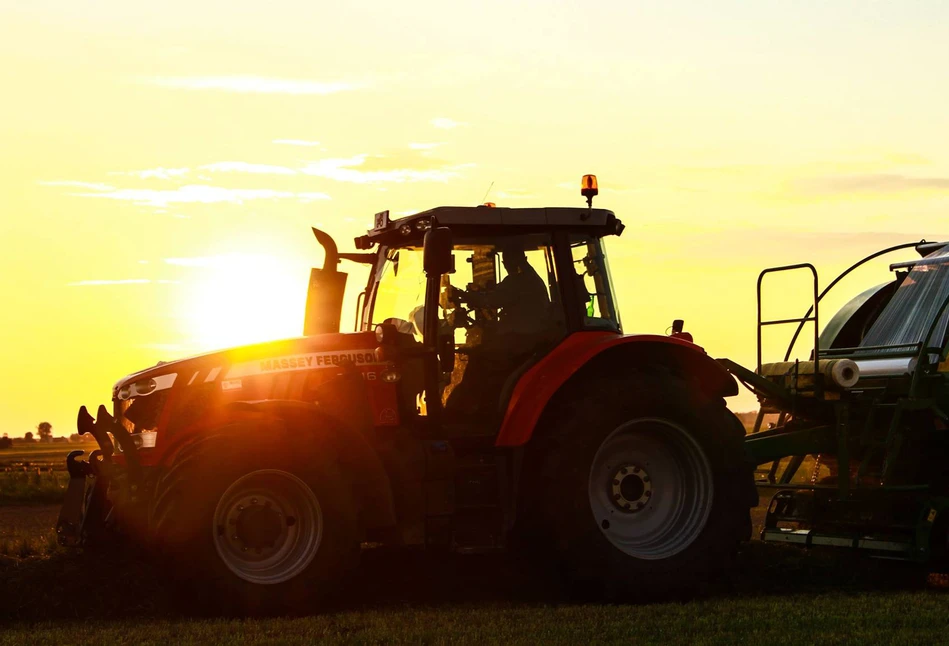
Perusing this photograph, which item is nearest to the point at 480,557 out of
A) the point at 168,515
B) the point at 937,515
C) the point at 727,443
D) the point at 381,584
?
the point at 381,584

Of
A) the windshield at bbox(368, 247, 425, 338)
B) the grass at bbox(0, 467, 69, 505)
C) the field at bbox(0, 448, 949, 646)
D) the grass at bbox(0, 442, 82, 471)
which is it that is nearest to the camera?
the field at bbox(0, 448, 949, 646)

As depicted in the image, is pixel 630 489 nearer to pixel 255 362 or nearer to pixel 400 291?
pixel 400 291

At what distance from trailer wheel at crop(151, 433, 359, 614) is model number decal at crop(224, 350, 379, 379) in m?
0.78

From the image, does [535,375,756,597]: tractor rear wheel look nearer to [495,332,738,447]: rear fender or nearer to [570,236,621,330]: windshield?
[495,332,738,447]: rear fender

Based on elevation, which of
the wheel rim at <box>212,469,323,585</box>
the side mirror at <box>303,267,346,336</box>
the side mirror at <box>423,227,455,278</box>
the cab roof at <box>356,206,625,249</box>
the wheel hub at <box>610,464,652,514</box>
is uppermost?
the cab roof at <box>356,206,625,249</box>

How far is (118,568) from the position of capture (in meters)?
9.68

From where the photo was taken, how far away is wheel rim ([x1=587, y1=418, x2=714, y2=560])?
964 cm

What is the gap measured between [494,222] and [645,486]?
2.44 meters

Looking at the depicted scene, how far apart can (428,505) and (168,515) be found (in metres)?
1.87

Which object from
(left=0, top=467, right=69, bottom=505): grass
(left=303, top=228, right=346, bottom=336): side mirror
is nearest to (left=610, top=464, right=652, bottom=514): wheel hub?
(left=303, top=228, right=346, bottom=336): side mirror

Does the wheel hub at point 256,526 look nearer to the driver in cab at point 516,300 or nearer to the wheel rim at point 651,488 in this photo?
the driver in cab at point 516,300

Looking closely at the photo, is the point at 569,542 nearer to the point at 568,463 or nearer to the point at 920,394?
the point at 568,463

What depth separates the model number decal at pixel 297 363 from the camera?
9219mm

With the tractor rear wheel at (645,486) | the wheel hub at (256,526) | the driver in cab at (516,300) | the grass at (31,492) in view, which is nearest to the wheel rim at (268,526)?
the wheel hub at (256,526)
